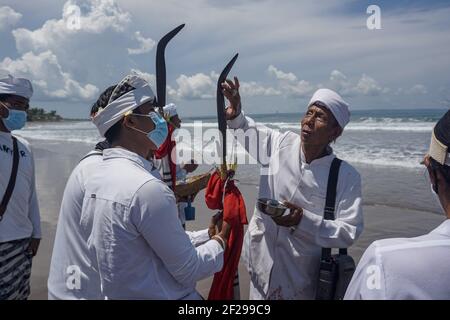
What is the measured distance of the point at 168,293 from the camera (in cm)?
194

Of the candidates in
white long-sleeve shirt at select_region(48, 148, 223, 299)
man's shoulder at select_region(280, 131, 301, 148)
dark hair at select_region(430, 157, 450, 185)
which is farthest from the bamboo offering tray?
dark hair at select_region(430, 157, 450, 185)

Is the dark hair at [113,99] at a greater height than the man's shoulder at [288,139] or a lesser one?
greater

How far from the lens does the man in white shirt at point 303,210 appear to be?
272cm

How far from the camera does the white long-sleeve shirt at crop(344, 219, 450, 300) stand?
1.28m

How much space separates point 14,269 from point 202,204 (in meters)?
6.27

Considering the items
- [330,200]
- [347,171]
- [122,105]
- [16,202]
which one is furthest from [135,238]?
[16,202]

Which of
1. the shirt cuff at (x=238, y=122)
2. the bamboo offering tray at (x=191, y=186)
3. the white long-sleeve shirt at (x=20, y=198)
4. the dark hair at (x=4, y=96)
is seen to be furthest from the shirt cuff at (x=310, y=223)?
the dark hair at (x=4, y=96)

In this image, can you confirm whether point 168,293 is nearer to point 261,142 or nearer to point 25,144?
point 261,142

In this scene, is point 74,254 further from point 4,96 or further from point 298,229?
point 4,96

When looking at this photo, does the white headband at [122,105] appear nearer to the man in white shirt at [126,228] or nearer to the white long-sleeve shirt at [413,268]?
the man in white shirt at [126,228]

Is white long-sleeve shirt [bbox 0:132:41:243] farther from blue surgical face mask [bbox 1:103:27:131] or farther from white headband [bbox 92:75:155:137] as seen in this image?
Result: white headband [bbox 92:75:155:137]

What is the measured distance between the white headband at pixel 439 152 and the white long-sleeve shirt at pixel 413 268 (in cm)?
21

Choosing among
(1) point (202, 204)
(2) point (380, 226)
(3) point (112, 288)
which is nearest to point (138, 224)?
(3) point (112, 288)

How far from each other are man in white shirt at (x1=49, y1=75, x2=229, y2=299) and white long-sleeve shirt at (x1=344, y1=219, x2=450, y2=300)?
2.92ft
